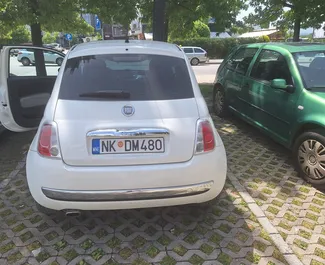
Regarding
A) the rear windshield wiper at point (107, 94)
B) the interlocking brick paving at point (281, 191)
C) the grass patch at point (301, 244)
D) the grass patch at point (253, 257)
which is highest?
the rear windshield wiper at point (107, 94)

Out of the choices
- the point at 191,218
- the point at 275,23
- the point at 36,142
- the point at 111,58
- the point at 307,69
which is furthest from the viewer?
the point at 275,23

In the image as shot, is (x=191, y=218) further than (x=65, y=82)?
Yes

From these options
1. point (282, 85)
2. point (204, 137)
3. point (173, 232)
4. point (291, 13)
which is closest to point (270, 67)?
point (282, 85)

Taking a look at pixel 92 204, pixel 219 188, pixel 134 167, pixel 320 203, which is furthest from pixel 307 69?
pixel 92 204

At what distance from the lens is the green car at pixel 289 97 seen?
12.9 ft

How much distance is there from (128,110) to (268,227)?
5.61 ft

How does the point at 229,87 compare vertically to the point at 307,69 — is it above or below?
below

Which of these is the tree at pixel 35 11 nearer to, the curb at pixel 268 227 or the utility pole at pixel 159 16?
the utility pole at pixel 159 16

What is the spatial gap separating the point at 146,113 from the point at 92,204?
2.71 ft

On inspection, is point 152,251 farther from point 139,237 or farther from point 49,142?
point 49,142

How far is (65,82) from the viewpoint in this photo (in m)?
2.92

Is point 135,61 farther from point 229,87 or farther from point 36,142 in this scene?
point 229,87

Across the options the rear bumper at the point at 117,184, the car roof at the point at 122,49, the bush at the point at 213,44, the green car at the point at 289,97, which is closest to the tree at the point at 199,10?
the green car at the point at 289,97

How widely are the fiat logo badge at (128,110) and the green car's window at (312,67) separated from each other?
2.58 m
